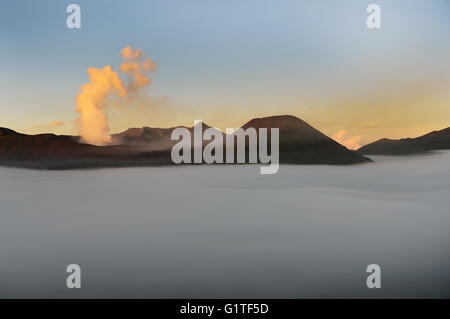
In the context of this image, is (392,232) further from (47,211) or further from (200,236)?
(47,211)

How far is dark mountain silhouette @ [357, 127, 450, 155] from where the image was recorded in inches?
155

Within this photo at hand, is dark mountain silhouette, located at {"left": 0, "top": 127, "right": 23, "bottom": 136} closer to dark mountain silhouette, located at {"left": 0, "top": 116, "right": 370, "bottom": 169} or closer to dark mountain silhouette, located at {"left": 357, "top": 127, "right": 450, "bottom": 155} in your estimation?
dark mountain silhouette, located at {"left": 0, "top": 116, "right": 370, "bottom": 169}

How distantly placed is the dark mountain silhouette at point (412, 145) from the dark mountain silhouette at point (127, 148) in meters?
0.22

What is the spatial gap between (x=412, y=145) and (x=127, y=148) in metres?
4.58

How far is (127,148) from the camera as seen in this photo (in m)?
4.01

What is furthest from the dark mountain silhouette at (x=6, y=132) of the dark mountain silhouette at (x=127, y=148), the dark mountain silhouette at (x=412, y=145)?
the dark mountain silhouette at (x=412, y=145)

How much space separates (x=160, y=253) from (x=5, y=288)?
2.20m

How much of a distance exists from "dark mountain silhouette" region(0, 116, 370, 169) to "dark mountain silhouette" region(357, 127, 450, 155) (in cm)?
22

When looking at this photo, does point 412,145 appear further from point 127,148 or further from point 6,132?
point 6,132

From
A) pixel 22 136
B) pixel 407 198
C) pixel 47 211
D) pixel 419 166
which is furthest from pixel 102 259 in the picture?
pixel 419 166

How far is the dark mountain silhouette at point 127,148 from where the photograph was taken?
12.8ft

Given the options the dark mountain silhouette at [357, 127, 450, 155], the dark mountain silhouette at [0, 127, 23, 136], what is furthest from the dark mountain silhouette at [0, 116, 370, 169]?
the dark mountain silhouette at [357, 127, 450, 155]

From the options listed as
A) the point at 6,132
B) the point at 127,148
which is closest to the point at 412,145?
the point at 127,148

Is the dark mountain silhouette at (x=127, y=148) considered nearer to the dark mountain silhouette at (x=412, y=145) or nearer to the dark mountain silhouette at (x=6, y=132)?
the dark mountain silhouette at (x=6, y=132)
